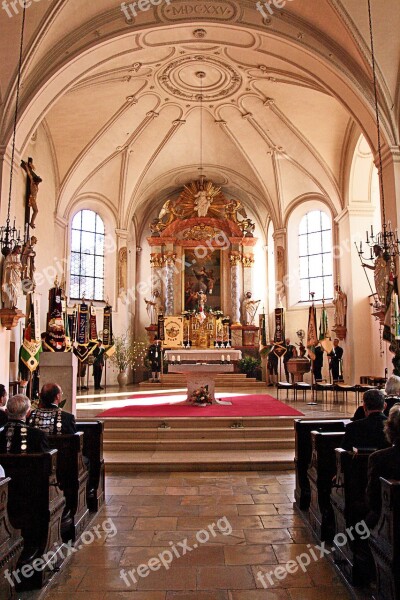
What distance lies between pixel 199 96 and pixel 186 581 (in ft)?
46.2

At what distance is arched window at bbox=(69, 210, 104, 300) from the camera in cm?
1758

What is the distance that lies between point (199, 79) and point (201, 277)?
26.4ft

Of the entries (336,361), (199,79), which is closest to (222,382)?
(336,361)

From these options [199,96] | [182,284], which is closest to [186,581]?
[199,96]

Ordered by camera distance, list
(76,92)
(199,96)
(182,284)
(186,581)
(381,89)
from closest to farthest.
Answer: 1. (186,581)
2. (381,89)
3. (76,92)
4. (199,96)
5. (182,284)

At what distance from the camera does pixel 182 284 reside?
65.5ft

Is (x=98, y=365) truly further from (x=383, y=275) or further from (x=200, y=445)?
(x=383, y=275)

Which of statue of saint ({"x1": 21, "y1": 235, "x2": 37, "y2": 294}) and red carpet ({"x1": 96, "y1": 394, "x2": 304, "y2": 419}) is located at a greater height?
statue of saint ({"x1": 21, "y1": 235, "x2": 37, "y2": 294})

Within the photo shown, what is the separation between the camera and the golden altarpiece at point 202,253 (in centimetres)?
1969

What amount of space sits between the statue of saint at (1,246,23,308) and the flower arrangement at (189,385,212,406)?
4.16 m

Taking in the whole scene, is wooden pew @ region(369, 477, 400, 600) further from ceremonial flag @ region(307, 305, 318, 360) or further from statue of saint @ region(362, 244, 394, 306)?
ceremonial flag @ region(307, 305, 318, 360)

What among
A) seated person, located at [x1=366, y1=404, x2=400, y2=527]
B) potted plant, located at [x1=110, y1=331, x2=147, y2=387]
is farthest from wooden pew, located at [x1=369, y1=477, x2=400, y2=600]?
potted plant, located at [x1=110, y1=331, x2=147, y2=387]

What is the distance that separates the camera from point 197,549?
4.04m

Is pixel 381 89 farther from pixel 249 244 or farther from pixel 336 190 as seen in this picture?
pixel 249 244
